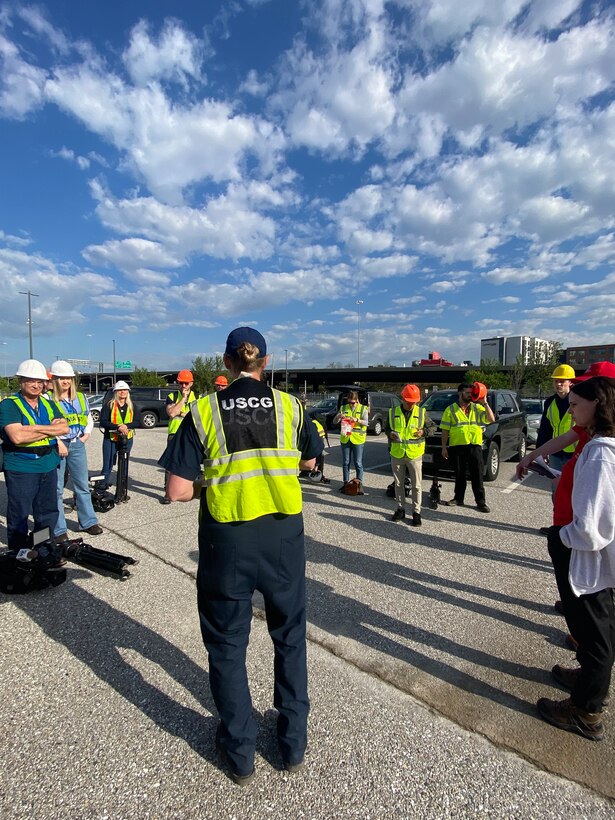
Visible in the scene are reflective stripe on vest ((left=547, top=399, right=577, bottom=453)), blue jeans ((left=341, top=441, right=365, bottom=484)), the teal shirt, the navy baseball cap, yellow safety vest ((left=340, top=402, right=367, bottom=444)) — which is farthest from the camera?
blue jeans ((left=341, top=441, right=365, bottom=484))

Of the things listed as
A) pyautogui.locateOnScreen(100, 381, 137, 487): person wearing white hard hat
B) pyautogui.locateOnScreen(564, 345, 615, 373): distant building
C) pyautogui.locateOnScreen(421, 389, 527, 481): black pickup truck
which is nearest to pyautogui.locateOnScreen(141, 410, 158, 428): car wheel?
pyautogui.locateOnScreen(100, 381, 137, 487): person wearing white hard hat

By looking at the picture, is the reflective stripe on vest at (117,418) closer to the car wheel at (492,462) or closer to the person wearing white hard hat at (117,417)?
the person wearing white hard hat at (117,417)

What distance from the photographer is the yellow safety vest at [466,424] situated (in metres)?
6.29

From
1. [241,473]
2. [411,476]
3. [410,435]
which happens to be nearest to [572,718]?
[241,473]

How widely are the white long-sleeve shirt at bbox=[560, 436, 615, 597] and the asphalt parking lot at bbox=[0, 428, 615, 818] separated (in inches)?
33.6

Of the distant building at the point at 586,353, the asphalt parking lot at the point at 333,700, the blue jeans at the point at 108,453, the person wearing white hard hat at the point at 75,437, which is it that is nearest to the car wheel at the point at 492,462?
the asphalt parking lot at the point at 333,700

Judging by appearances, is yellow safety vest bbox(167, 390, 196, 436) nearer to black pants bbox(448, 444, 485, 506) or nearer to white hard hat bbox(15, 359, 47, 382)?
white hard hat bbox(15, 359, 47, 382)

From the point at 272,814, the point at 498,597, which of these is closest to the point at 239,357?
the point at 272,814

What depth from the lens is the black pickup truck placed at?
311 inches

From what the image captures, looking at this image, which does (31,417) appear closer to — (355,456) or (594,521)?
(594,521)

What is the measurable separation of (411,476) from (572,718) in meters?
3.75

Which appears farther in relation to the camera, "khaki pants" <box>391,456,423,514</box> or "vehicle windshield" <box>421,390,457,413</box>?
"vehicle windshield" <box>421,390,457,413</box>

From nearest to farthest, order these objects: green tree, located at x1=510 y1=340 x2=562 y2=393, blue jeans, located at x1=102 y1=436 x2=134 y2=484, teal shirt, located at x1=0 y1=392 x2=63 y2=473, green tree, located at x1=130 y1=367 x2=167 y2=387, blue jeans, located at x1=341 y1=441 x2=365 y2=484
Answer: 1. teal shirt, located at x1=0 y1=392 x2=63 y2=473
2. blue jeans, located at x1=102 y1=436 x2=134 y2=484
3. blue jeans, located at x1=341 y1=441 x2=365 y2=484
4. green tree, located at x1=510 y1=340 x2=562 y2=393
5. green tree, located at x1=130 y1=367 x2=167 y2=387

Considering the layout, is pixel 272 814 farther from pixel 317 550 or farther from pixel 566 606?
pixel 317 550
